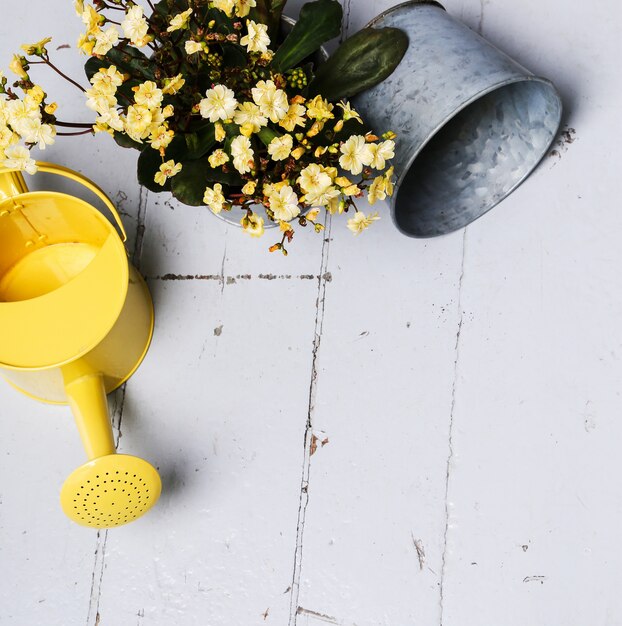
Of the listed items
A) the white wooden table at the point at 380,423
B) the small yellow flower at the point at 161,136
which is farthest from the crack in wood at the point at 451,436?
the small yellow flower at the point at 161,136

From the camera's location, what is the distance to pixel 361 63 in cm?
87

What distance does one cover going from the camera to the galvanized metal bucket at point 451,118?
843 millimetres

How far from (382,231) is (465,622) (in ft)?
1.70

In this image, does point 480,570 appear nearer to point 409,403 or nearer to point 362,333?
point 409,403

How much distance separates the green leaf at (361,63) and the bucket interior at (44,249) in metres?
0.34

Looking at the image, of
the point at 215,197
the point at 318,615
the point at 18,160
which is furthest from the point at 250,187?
the point at 318,615

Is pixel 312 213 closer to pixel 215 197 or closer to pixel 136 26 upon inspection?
pixel 215 197

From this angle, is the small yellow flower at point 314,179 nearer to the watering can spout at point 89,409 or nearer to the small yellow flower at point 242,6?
the small yellow flower at point 242,6

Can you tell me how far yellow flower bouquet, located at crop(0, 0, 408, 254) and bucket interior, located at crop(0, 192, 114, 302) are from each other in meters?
0.16

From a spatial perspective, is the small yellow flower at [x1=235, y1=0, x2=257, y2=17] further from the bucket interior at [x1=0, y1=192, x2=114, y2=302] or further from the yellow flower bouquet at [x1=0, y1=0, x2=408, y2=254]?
the bucket interior at [x1=0, y1=192, x2=114, y2=302]

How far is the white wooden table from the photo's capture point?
37.0 inches

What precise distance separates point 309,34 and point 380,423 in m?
0.49

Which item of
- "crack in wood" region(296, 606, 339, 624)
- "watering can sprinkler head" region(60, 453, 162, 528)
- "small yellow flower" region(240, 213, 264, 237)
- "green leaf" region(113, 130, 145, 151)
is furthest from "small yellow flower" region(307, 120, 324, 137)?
"crack in wood" region(296, 606, 339, 624)

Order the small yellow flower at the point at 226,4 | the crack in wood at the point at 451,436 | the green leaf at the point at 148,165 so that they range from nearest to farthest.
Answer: the small yellow flower at the point at 226,4
the green leaf at the point at 148,165
the crack in wood at the point at 451,436
